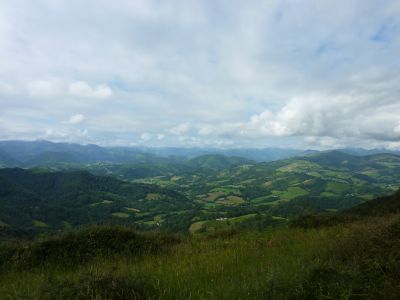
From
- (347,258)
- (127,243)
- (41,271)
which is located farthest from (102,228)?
(347,258)

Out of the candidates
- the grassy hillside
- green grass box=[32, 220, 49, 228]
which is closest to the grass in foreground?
the grassy hillside

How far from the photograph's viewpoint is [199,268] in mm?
6395

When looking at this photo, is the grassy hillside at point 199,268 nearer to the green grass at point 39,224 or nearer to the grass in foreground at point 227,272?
the grass in foreground at point 227,272

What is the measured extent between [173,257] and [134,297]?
11.9ft

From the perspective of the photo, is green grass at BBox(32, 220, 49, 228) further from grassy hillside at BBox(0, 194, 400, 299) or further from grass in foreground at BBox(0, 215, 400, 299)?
grass in foreground at BBox(0, 215, 400, 299)

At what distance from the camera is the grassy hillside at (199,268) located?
448 cm

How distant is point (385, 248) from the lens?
19.5ft

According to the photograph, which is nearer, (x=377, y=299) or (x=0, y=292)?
(x=377, y=299)

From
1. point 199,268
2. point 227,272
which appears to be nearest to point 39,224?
point 199,268

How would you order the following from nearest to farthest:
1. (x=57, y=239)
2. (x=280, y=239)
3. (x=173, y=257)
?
(x=173, y=257) < (x=57, y=239) < (x=280, y=239)

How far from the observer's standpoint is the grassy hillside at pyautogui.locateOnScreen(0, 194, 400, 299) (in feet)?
14.7

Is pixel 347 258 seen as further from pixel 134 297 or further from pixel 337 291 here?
pixel 134 297

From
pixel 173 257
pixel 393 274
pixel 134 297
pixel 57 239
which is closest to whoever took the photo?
pixel 134 297

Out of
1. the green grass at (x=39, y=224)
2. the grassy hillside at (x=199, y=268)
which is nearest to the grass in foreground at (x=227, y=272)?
the grassy hillside at (x=199, y=268)
